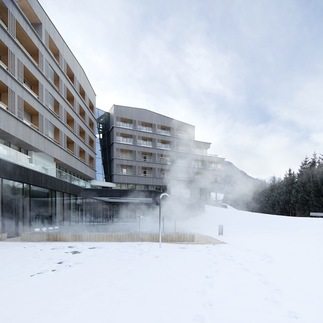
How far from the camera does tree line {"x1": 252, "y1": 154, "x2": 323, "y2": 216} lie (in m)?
29.4

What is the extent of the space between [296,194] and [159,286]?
31329 mm

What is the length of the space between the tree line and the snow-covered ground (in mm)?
23924

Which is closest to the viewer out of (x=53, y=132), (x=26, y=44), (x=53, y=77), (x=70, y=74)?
(x=26, y=44)

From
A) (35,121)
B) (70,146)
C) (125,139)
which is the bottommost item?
(70,146)

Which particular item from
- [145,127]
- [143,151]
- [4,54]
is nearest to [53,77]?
[4,54]

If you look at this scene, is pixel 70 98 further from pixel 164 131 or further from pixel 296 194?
pixel 296 194

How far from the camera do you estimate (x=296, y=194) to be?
3234cm

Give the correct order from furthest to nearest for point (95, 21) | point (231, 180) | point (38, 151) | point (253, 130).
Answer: point (231, 180) → point (253, 130) → point (38, 151) → point (95, 21)

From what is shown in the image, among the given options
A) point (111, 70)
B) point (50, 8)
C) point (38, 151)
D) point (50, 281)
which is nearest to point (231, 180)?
point (111, 70)

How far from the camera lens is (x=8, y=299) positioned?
13.0 ft

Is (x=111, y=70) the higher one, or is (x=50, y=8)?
(x=50, y=8)

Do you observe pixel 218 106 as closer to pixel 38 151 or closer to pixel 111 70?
pixel 111 70

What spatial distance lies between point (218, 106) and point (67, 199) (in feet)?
41.6

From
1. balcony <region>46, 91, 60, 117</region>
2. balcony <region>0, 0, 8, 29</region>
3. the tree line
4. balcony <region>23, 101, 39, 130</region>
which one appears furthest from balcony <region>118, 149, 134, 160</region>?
balcony <region>0, 0, 8, 29</region>
